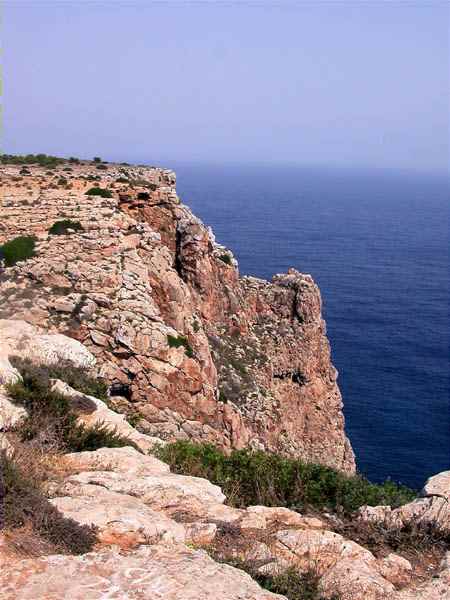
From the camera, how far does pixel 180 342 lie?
63.9 feet

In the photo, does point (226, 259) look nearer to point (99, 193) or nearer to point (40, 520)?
point (99, 193)

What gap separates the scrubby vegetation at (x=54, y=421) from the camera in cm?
973

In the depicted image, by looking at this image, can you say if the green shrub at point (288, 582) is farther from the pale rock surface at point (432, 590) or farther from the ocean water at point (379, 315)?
the ocean water at point (379, 315)

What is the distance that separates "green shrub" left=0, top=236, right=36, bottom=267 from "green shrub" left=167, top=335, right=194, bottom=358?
5469 millimetres

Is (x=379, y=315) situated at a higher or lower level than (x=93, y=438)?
lower

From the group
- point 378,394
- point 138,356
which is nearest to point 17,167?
point 138,356

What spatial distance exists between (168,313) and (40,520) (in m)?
15.8

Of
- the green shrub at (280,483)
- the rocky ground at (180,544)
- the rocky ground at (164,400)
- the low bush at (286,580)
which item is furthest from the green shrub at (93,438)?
the low bush at (286,580)

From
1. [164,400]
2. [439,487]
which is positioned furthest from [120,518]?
[164,400]

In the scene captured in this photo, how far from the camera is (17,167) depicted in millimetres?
31766

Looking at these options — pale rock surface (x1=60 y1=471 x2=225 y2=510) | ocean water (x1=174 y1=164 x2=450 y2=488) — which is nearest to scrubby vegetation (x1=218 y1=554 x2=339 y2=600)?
pale rock surface (x1=60 y1=471 x2=225 y2=510)

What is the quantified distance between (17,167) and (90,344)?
1778cm

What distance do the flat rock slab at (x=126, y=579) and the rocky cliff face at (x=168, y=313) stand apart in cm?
1004

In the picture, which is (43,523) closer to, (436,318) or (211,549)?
(211,549)
